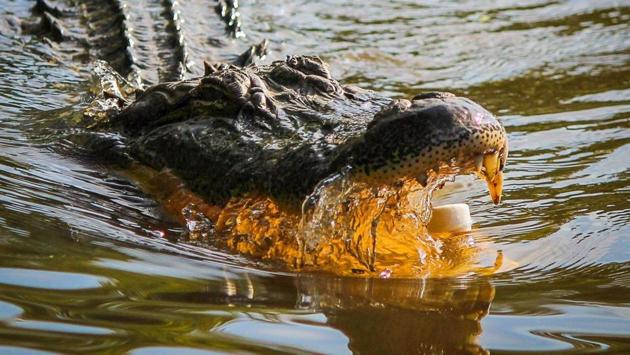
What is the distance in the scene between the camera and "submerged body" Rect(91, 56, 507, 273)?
3.17 meters

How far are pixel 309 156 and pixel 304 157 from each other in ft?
0.08

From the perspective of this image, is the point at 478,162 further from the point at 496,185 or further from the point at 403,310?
the point at 403,310

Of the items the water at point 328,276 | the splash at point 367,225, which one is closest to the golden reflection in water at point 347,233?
the splash at point 367,225

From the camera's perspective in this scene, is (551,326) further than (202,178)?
No

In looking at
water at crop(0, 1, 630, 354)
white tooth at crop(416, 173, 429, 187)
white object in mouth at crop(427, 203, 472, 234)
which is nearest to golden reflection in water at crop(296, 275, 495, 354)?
water at crop(0, 1, 630, 354)

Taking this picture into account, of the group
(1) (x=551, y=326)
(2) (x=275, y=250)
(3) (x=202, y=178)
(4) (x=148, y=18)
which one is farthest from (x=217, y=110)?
(4) (x=148, y=18)

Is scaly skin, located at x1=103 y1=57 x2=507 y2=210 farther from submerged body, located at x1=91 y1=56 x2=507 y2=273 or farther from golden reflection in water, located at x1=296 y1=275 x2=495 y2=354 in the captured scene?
golden reflection in water, located at x1=296 y1=275 x2=495 y2=354

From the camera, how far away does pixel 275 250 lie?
3.64 m

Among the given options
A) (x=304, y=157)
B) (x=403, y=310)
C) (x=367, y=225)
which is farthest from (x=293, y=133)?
(x=403, y=310)

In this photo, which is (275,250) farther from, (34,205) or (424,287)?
(34,205)

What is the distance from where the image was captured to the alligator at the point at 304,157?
10.4 ft

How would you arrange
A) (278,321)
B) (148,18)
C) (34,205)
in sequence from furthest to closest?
(148,18) < (34,205) < (278,321)

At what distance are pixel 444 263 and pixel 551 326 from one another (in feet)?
2.75

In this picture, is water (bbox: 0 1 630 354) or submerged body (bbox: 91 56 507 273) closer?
water (bbox: 0 1 630 354)
